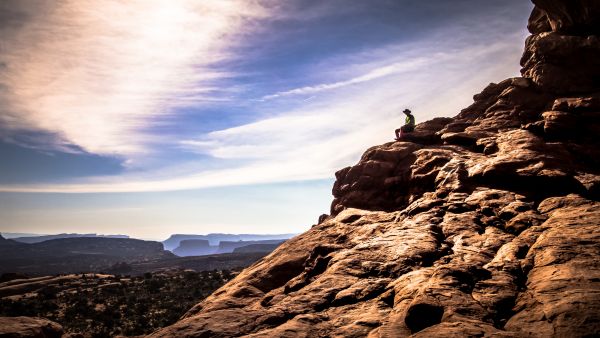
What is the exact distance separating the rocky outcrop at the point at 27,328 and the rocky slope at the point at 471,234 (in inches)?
371

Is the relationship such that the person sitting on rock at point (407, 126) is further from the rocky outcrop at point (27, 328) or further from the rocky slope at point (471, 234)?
the rocky outcrop at point (27, 328)

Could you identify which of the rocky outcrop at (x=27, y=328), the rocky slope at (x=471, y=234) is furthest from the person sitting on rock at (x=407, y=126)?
the rocky outcrop at (x=27, y=328)

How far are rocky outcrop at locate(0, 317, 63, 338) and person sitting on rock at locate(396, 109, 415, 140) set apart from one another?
31.3 meters

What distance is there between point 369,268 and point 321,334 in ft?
17.4

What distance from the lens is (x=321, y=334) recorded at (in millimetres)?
11953

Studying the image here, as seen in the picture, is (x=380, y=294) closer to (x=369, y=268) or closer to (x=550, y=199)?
(x=369, y=268)

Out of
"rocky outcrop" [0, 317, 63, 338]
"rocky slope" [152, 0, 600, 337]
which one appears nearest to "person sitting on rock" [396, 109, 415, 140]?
"rocky slope" [152, 0, 600, 337]

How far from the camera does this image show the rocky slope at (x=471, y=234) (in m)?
11.4

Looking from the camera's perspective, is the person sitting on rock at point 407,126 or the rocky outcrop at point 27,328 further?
the person sitting on rock at point 407,126

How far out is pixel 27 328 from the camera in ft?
62.5

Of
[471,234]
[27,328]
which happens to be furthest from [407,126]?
[27,328]

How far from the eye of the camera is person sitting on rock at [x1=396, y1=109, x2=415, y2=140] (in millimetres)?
33219

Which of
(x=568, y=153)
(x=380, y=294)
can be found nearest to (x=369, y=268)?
(x=380, y=294)

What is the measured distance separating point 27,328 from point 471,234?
25.5 m
